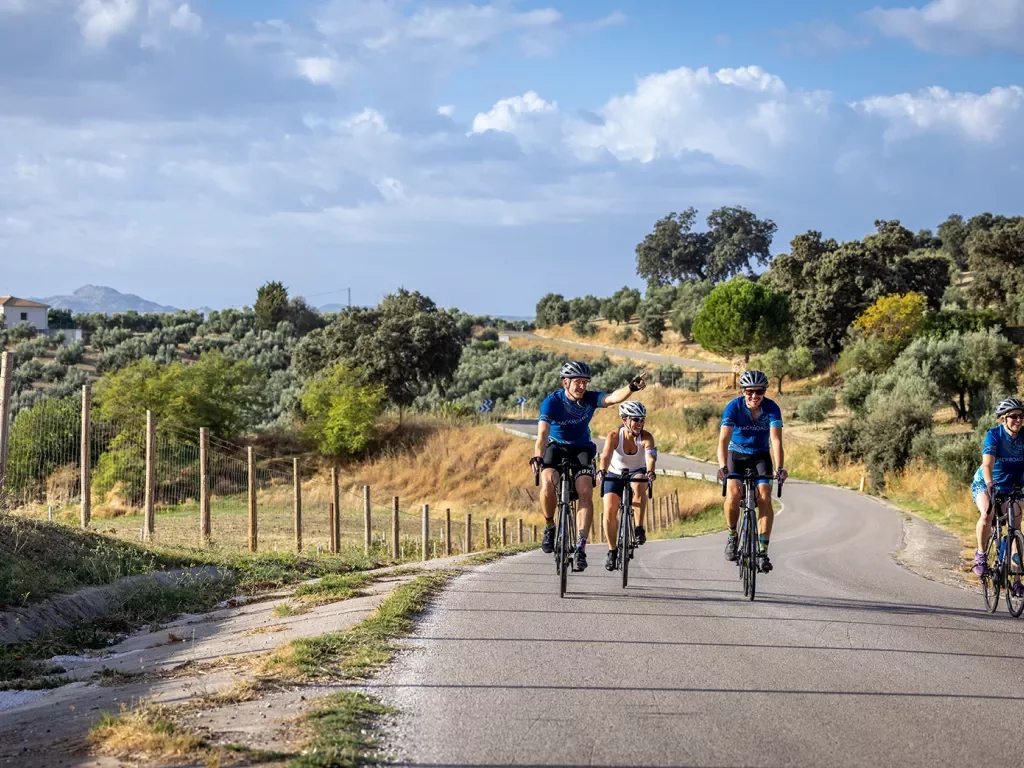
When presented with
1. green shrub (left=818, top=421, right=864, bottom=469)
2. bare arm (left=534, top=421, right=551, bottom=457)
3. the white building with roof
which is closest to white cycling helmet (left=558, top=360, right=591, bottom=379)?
bare arm (left=534, top=421, right=551, bottom=457)

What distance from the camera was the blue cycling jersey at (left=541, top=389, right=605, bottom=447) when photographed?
12.7 m

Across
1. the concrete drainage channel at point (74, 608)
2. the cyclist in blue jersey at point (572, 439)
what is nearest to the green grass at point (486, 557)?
the concrete drainage channel at point (74, 608)

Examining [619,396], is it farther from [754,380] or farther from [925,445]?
[925,445]

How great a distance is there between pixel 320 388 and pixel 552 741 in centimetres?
5903

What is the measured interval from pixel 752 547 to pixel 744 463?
37.0 inches

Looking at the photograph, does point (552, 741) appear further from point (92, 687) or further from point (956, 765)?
point (92, 687)

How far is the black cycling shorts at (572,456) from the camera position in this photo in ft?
41.9

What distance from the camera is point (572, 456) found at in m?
12.8

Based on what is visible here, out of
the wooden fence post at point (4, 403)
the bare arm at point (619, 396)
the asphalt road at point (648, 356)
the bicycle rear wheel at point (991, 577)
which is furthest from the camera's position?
the asphalt road at point (648, 356)

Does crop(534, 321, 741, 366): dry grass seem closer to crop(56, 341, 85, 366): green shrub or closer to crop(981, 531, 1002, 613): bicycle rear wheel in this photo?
crop(56, 341, 85, 366): green shrub

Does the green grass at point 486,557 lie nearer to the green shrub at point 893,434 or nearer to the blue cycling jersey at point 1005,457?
the blue cycling jersey at point 1005,457

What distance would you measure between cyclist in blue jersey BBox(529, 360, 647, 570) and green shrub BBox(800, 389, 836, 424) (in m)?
59.4

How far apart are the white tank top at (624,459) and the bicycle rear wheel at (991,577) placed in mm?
3963

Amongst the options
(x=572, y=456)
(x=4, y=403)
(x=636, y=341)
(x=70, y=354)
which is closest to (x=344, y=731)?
→ (x=572, y=456)
